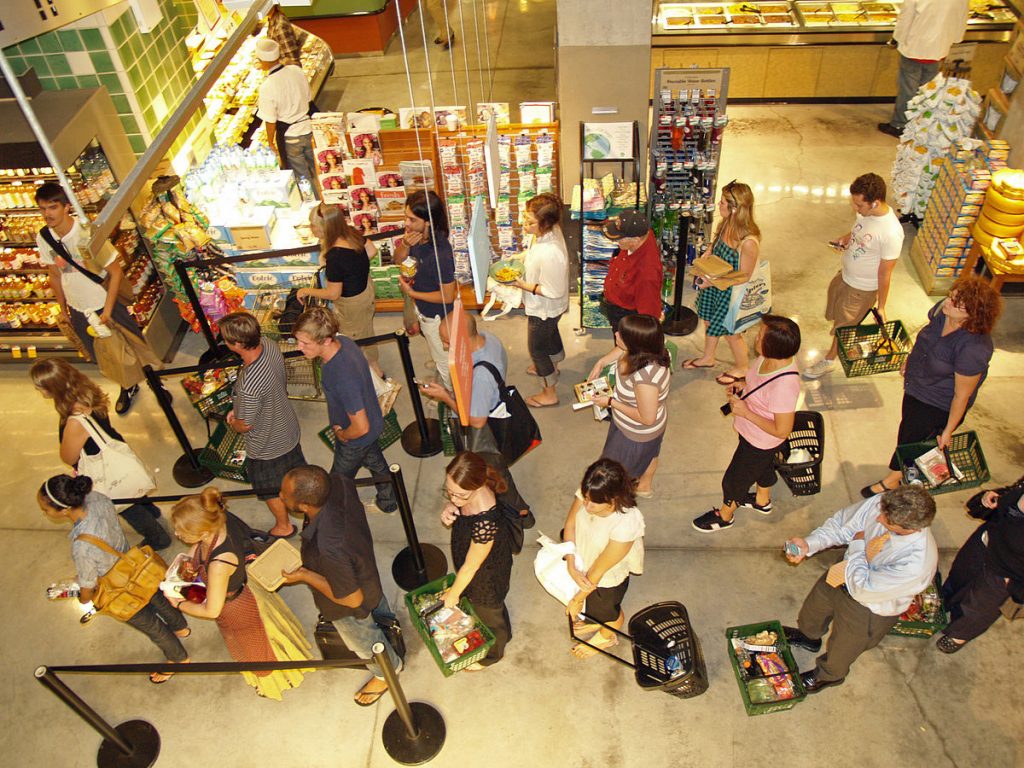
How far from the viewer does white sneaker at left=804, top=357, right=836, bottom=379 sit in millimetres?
6758

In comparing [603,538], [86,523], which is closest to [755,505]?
[603,538]

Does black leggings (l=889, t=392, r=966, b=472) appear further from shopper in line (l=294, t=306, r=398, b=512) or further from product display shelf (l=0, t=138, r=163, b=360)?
product display shelf (l=0, t=138, r=163, b=360)

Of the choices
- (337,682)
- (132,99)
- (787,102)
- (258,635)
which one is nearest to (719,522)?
(337,682)

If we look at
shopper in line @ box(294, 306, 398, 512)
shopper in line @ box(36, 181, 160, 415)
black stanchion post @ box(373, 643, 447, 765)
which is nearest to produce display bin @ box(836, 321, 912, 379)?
shopper in line @ box(294, 306, 398, 512)

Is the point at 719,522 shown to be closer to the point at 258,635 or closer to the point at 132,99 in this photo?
the point at 258,635

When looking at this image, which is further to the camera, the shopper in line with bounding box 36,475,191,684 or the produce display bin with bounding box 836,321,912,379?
the produce display bin with bounding box 836,321,912,379

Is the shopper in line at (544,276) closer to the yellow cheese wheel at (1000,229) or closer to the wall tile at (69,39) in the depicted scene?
the yellow cheese wheel at (1000,229)

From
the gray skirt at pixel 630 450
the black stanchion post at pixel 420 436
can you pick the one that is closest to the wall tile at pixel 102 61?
the black stanchion post at pixel 420 436

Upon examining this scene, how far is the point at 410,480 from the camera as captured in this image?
243 inches

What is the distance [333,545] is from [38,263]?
5557mm

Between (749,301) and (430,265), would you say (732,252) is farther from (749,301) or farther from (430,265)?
(430,265)

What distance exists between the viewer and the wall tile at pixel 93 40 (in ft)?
23.2

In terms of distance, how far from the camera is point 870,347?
6.50 meters

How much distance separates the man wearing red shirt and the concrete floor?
1.14m
